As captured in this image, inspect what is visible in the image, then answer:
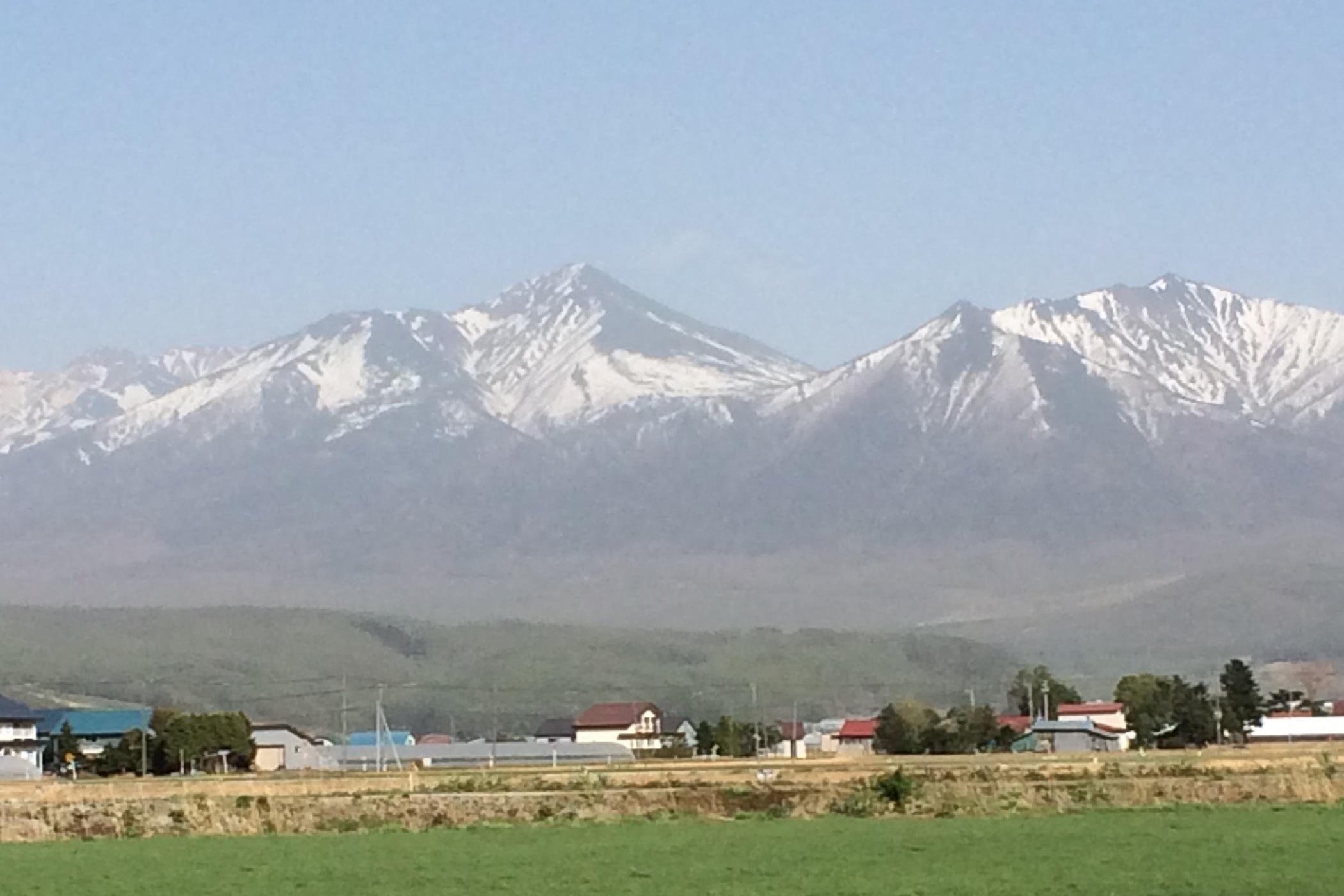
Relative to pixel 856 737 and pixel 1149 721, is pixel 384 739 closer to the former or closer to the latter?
pixel 856 737

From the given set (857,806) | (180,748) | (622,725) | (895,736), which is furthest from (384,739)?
(857,806)

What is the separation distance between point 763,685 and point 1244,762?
139135 mm

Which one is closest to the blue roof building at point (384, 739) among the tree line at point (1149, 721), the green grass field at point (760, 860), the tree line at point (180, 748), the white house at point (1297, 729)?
the tree line at point (180, 748)

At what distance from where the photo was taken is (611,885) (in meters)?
23.6

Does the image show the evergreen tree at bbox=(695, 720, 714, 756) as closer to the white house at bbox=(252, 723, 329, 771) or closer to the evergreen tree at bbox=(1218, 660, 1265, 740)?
the white house at bbox=(252, 723, 329, 771)

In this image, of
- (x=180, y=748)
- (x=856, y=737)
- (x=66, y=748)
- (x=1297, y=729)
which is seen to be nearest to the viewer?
(x=180, y=748)

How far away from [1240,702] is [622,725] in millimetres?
39398

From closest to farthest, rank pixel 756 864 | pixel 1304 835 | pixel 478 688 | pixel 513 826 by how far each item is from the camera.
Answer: pixel 756 864, pixel 1304 835, pixel 513 826, pixel 478 688

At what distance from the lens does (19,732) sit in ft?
338

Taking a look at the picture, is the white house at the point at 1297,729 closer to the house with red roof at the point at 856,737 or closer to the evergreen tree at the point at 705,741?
the house with red roof at the point at 856,737

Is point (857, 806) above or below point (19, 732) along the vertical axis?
below

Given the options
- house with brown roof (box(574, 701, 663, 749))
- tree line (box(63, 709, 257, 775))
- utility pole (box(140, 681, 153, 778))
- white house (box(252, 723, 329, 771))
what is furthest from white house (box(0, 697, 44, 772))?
house with brown roof (box(574, 701, 663, 749))

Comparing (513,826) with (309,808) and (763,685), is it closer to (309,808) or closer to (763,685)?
(309,808)

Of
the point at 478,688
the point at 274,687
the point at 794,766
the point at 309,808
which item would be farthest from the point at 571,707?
the point at 309,808
